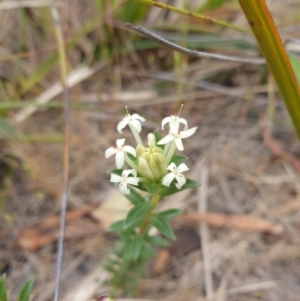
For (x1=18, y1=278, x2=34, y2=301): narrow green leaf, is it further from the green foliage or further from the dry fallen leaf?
the dry fallen leaf

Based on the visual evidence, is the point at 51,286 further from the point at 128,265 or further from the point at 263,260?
the point at 263,260

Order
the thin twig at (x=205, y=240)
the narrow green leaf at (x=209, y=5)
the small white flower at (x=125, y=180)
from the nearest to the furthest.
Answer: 1. the small white flower at (x=125, y=180)
2. the thin twig at (x=205, y=240)
3. the narrow green leaf at (x=209, y=5)

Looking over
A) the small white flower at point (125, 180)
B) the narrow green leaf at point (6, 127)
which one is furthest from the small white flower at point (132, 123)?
the narrow green leaf at point (6, 127)

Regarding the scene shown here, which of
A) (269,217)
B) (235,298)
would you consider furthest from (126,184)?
(269,217)

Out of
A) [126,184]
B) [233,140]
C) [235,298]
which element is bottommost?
[235,298]

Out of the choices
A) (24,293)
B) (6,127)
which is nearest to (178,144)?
(24,293)

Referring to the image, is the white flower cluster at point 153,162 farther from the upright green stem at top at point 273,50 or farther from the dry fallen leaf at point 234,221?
the dry fallen leaf at point 234,221

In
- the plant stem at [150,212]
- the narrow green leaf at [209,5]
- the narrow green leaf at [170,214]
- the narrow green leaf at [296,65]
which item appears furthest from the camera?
the narrow green leaf at [209,5]
